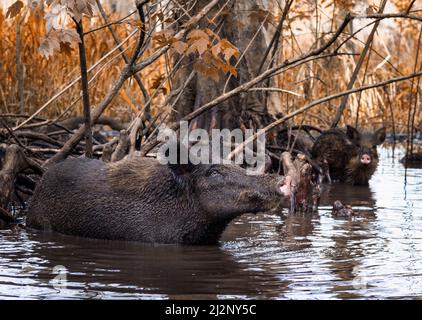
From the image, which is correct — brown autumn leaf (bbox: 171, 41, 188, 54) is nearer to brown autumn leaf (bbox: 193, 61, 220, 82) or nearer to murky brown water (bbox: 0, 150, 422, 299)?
brown autumn leaf (bbox: 193, 61, 220, 82)

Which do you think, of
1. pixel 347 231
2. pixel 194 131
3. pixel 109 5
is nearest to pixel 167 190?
pixel 347 231

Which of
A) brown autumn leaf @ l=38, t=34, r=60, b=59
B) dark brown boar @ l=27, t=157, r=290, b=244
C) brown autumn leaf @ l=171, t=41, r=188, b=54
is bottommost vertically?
dark brown boar @ l=27, t=157, r=290, b=244

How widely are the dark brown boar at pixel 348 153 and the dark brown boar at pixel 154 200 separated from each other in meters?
5.06

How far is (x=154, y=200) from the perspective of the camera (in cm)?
775

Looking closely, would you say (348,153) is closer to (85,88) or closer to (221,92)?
(221,92)

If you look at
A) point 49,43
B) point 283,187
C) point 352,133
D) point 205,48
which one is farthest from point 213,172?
point 352,133

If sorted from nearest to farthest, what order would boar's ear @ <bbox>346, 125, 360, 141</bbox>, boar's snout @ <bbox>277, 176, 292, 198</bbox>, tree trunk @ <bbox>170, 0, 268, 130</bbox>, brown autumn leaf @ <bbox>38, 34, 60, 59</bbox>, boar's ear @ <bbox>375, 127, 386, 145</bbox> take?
1. brown autumn leaf @ <bbox>38, 34, 60, 59</bbox>
2. boar's snout @ <bbox>277, 176, 292, 198</bbox>
3. tree trunk @ <bbox>170, 0, 268, 130</bbox>
4. boar's ear @ <bbox>346, 125, 360, 141</bbox>
5. boar's ear @ <bbox>375, 127, 386, 145</bbox>

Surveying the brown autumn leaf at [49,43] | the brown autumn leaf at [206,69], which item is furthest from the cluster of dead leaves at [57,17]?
the brown autumn leaf at [206,69]

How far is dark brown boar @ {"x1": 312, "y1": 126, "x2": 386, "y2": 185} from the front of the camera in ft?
40.9

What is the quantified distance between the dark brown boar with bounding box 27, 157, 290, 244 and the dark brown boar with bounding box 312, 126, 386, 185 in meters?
5.06

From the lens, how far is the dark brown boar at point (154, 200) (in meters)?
7.41

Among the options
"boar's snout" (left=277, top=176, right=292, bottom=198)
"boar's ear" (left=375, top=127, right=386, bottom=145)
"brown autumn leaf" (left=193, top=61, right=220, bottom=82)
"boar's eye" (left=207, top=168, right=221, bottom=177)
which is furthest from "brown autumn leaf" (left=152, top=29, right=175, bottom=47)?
"boar's ear" (left=375, top=127, right=386, bottom=145)
